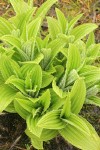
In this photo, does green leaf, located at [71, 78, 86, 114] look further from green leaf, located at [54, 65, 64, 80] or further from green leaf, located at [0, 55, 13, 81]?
green leaf, located at [0, 55, 13, 81]

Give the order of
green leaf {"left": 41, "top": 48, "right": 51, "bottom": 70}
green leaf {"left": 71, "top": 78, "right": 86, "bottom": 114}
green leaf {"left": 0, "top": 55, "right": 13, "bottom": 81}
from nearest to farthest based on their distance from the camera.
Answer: green leaf {"left": 71, "top": 78, "right": 86, "bottom": 114} < green leaf {"left": 0, "top": 55, "right": 13, "bottom": 81} < green leaf {"left": 41, "top": 48, "right": 51, "bottom": 70}

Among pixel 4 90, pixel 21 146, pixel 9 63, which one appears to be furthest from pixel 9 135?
pixel 9 63

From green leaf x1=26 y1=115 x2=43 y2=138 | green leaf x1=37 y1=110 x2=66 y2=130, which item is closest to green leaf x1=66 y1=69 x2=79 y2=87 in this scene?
green leaf x1=37 y1=110 x2=66 y2=130

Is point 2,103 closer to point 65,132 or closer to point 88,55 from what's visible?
point 65,132

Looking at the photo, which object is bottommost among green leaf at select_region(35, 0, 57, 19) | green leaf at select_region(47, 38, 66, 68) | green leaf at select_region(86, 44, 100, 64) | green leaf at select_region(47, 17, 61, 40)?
green leaf at select_region(86, 44, 100, 64)

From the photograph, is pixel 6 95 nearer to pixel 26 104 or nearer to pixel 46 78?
pixel 26 104
